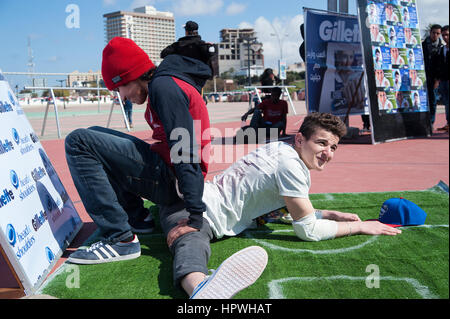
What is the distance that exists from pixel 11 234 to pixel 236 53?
7944 cm

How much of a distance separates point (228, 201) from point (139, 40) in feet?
36.5

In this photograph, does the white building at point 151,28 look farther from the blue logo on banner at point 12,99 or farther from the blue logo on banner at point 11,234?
the blue logo on banner at point 11,234

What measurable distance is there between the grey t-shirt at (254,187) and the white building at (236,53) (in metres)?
61.3

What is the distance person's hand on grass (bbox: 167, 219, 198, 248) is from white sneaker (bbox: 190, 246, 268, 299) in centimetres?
44

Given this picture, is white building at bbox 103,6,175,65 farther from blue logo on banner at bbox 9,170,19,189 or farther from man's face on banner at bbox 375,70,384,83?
blue logo on banner at bbox 9,170,19,189

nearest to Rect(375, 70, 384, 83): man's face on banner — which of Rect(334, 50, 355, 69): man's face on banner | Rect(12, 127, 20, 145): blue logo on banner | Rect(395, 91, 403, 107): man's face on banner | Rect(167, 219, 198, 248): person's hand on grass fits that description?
Rect(395, 91, 403, 107): man's face on banner

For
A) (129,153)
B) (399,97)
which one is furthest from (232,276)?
(399,97)

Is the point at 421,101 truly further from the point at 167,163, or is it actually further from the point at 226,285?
the point at 226,285

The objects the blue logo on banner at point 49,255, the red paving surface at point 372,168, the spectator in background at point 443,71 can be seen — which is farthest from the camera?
the spectator in background at point 443,71

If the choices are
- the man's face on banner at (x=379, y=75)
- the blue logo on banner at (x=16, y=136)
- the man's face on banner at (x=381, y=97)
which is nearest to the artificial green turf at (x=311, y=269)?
the blue logo on banner at (x=16, y=136)

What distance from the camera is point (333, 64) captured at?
8047mm

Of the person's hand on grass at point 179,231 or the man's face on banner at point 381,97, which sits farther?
the man's face on banner at point 381,97

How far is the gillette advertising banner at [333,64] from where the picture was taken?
7652 millimetres

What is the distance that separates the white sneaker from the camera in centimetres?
169
